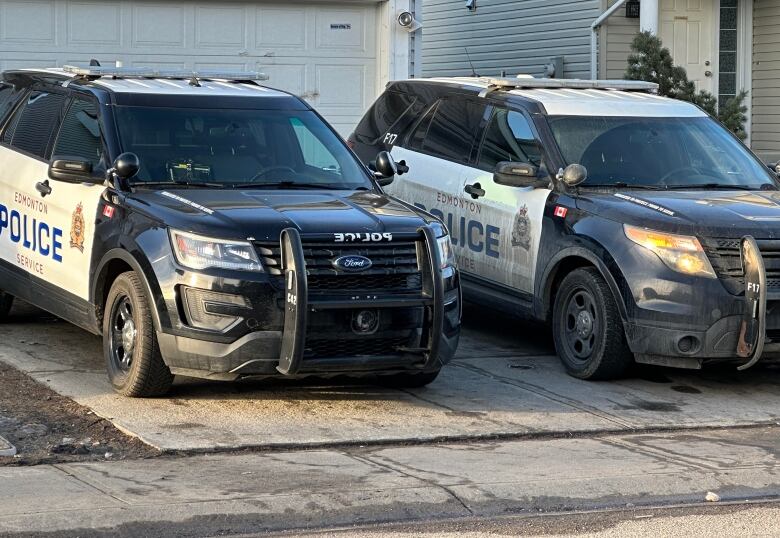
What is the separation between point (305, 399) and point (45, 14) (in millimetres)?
7831

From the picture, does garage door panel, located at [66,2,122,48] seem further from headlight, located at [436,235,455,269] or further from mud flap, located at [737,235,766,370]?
mud flap, located at [737,235,766,370]

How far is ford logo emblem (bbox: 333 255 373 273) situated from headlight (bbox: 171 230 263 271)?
→ 43cm

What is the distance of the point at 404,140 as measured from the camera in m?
11.7

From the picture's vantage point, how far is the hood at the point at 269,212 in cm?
778

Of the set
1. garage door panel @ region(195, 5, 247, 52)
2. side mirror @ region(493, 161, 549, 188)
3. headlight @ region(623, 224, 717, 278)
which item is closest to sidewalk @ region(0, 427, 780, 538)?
headlight @ region(623, 224, 717, 278)

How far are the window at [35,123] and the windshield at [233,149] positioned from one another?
0.82 metres

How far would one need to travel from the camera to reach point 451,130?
1117 centimetres

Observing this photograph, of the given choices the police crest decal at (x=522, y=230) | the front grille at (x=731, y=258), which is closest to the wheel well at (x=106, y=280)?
the police crest decal at (x=522, y=230)

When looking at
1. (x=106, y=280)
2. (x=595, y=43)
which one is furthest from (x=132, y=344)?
(x=595, y=43)

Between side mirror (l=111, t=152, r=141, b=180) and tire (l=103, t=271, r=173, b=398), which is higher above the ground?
side mirror (l=111, t=152, r=141, b=180)

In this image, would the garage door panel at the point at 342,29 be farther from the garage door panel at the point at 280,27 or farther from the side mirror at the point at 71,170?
the side mirror at the point at 71,170

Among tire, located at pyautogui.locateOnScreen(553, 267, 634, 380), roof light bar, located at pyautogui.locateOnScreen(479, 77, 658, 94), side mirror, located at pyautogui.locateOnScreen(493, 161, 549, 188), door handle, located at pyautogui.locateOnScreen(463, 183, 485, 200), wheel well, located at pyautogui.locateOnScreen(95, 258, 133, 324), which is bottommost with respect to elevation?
tire, located at pyautogui.locateOnScreen(553, 267, 634, 380)

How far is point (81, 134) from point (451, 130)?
3225mm

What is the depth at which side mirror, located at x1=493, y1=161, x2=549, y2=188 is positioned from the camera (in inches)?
385
